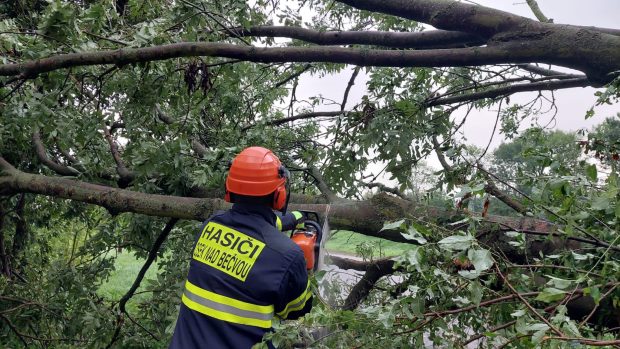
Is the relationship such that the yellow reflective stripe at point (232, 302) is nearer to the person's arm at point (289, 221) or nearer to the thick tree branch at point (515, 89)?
the person's arm at point (289, 221)

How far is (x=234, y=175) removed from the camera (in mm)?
2324

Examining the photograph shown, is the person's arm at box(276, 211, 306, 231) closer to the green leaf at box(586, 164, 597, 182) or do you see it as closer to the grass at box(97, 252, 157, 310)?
the green leaf at box(586, 164, 597, 182)

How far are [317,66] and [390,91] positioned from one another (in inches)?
61.7

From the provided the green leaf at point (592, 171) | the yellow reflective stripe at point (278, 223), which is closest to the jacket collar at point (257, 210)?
the yellow reflective stripe at point (278, 223)

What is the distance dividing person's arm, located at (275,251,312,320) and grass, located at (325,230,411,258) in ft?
2.09

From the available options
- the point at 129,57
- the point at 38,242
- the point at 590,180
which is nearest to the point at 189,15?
the point at 129,57

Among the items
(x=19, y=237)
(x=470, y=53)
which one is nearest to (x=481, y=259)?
(x=470, y=53)

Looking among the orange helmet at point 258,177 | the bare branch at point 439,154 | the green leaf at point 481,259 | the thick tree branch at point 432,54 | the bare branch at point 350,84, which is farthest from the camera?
the bare branch at point 350,84

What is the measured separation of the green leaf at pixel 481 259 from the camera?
1342 mm

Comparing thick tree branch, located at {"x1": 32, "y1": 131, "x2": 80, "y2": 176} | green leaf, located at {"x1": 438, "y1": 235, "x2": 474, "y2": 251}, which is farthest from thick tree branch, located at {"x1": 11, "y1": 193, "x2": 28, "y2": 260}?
green leaf, located at {"x1": 438, "y1": 235, "x2": 474, "y2": 251}

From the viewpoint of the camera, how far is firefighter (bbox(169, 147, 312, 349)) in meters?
2.15

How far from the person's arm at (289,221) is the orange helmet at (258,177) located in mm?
156

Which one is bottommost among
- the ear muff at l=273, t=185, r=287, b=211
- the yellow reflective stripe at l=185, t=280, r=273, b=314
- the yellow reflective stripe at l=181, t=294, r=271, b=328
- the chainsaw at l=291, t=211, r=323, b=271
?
the yellow reflective stripe at l=181, t=294, r=271, b=328

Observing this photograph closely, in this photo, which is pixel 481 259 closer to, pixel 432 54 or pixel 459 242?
pixel 459 242
